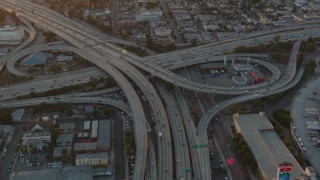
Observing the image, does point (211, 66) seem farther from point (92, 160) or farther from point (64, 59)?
point (92, 160)

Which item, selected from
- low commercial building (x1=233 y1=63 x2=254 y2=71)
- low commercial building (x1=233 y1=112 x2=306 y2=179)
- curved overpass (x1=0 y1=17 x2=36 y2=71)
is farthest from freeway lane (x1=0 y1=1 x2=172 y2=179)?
low commercial building (x1=233 y1=63 x2=254 y2=71)

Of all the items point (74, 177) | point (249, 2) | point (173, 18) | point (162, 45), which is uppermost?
point (249, 2)

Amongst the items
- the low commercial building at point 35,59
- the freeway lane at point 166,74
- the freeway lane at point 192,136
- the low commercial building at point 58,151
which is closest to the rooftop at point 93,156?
the low commercial building at point 58,151

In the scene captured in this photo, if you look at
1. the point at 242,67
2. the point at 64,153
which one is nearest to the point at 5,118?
the point at 64,153

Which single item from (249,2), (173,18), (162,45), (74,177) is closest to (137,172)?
(74,177)

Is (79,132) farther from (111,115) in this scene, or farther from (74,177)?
(74,177)
